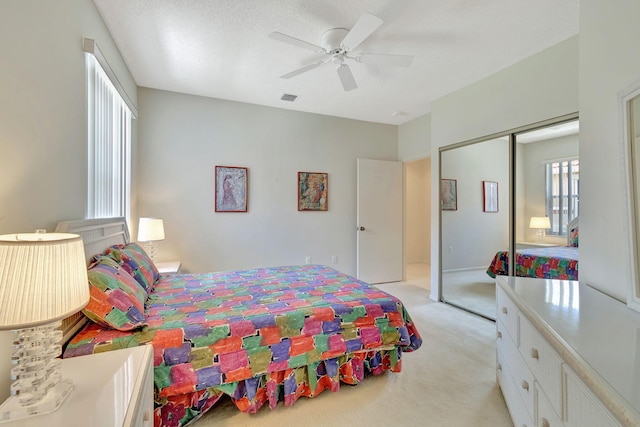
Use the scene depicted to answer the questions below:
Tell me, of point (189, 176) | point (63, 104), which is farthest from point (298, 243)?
point (63, 104)

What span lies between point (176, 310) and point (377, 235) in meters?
3.47

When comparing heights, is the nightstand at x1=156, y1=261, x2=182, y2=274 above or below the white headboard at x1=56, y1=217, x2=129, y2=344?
below

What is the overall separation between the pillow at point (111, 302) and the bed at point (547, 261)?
302 cm

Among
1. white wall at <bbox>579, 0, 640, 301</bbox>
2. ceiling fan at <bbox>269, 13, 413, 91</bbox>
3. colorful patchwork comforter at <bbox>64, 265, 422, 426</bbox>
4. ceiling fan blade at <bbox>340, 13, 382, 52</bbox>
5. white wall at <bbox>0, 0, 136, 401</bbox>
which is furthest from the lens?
ceiling fan at <bbox>269, 13, 413, 91</bbox>

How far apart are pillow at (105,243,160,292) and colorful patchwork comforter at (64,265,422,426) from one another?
0.12 meters

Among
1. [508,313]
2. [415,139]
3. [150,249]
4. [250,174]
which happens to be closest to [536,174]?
[508,313]

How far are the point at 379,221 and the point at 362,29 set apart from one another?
3206mm

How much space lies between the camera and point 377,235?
4723mm

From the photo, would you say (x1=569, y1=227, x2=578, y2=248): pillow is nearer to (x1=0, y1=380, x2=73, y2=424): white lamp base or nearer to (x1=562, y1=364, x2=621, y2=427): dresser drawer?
(x1=562, y1=364, x2=621, y2=427): dresser drawer

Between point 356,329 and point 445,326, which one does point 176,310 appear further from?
point 445,326

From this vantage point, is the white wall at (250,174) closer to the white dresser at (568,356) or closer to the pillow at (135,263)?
the pillow at (135,263)

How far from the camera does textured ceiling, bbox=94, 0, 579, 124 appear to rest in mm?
2055

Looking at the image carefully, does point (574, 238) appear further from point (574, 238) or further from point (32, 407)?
Answer: point (32, 407)

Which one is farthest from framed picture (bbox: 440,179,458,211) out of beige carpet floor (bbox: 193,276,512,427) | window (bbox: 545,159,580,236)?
beige carpet floor (bbox: 193,276,512,427)
